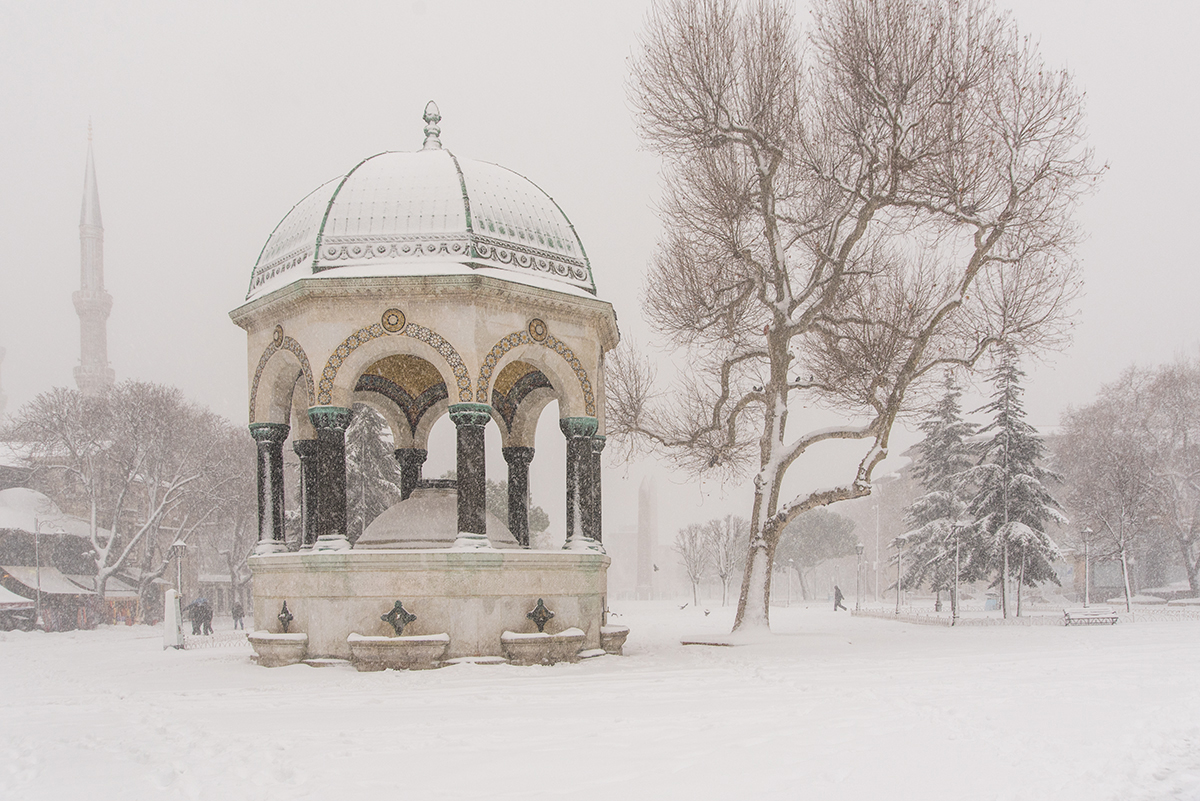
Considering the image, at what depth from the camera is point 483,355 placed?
42.7 ft

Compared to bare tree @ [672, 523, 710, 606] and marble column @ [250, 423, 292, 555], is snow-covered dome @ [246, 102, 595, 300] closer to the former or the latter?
marble column @ [250, 423, 292, 555]

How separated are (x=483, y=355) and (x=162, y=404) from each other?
31.3m

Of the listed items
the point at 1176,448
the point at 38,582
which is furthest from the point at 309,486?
the point at 1176,448

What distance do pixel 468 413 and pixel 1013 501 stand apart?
24.6 metres

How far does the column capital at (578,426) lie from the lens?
14.2m

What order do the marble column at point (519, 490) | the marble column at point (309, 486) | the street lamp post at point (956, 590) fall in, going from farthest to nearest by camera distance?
the street lamp post at point (956, 590) → the marble column at point (519, 490) → the marble column at point (309, 486)

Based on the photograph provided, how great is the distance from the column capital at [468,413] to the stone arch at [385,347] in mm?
96

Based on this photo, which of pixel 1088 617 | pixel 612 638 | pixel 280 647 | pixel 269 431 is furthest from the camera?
pixel 1088 617

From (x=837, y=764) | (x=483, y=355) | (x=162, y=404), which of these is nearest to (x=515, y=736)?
(x=837, y=764)

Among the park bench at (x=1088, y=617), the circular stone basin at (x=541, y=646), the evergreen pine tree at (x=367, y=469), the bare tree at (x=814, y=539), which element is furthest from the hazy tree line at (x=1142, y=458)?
the circular stone basin at (x=541, y=646)

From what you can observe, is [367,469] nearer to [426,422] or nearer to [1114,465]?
[426,422]

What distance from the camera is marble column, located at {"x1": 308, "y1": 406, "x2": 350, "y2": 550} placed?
42.6 feet

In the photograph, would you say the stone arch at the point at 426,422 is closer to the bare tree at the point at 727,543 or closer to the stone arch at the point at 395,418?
the stone arch at the point at 395,418

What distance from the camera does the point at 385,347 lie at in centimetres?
1316
